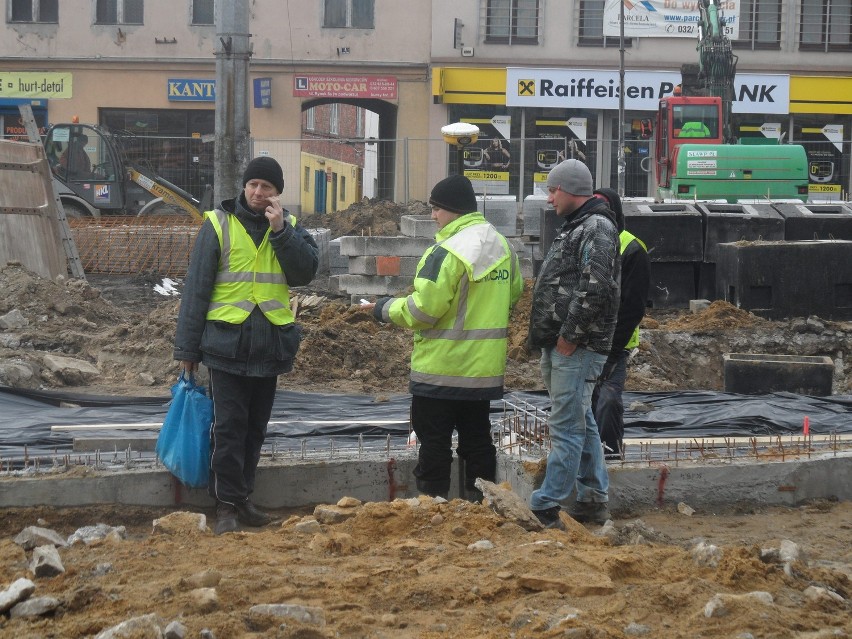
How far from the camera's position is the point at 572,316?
5.64m

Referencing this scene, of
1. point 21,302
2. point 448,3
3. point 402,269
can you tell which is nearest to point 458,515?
point 21,302

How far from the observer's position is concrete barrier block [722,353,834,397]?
940cm

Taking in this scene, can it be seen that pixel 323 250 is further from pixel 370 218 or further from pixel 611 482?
pixel 611 482

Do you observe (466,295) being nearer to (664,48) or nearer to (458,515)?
(458,515)

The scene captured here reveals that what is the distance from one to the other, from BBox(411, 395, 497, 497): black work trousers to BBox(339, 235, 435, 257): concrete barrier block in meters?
8.63

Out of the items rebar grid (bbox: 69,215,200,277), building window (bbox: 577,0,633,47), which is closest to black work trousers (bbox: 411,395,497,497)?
rebar grid (bbox: 69,215,200,277)

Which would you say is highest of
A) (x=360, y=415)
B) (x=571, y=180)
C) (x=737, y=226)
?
(x=571, y=180)

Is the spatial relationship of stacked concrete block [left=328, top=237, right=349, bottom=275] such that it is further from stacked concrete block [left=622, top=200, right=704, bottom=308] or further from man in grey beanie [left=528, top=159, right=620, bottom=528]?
man in grey beanie [left=528, top=159, right=620, bottom=528]

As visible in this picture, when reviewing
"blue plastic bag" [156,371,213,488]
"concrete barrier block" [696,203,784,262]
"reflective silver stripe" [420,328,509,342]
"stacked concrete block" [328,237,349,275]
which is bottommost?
"blue plastic bag" [156,371,213,488]

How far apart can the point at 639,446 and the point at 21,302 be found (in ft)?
25.0

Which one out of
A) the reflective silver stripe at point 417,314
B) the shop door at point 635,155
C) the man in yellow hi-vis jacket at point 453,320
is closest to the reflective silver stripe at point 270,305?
the man in yellow hi-vis jacket at point 453,320

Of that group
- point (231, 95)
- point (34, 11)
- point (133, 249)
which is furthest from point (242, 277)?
point (34, 11)

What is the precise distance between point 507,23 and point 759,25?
741 cm

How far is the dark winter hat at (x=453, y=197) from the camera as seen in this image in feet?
20.0
